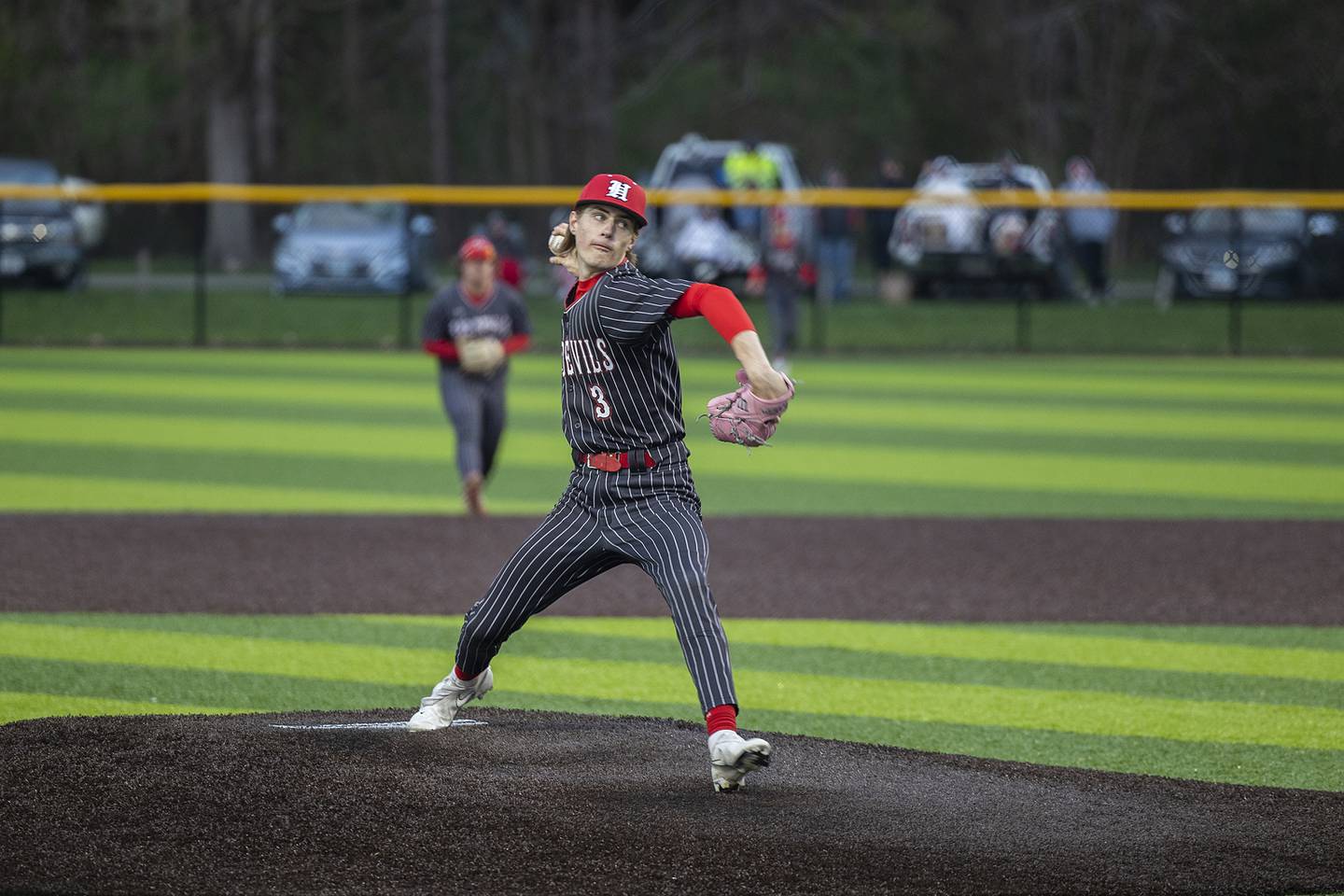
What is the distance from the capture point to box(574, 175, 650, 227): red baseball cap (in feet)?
18.4

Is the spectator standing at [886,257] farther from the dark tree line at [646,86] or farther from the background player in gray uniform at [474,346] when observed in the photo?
the background player in gray uniform at [474,346]

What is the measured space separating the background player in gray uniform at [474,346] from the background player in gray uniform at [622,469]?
234 inches

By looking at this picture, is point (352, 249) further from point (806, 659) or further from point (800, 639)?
point (806, 659)

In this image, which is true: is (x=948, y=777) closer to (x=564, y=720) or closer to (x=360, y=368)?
(x=564, y=720)

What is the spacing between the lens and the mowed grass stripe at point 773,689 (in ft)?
23.0

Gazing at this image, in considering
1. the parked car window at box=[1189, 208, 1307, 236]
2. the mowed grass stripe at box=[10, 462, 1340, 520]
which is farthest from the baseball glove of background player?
the parked car window at box=[1189, 208, 1307, 236]

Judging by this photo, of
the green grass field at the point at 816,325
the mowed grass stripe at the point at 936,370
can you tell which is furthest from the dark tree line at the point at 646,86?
the mowed grass stripe at the point at 936,370

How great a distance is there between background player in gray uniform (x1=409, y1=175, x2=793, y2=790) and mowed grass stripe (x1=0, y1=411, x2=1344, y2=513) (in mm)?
8315

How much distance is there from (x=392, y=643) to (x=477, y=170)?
130ft

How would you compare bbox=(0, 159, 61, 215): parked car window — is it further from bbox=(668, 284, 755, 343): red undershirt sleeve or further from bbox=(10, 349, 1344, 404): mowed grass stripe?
bbox=(668, 284, 755, 343): red undershirt sleeve

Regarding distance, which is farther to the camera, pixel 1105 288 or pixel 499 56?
pixel 499 56

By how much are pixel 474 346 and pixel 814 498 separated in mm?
2868

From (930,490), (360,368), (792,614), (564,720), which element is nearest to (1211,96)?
(360,368)

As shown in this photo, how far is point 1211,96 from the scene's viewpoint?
39.3 m
